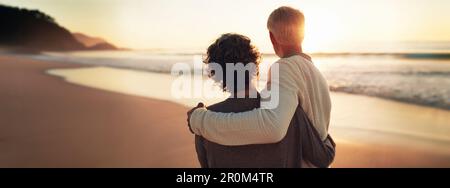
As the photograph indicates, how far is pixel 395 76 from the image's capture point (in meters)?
11.2

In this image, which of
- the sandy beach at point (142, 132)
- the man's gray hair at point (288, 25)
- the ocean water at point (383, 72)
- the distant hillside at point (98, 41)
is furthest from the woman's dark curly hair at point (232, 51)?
the distant hillside at point (98, 41)

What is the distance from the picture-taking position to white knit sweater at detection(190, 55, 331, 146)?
1.69 meters

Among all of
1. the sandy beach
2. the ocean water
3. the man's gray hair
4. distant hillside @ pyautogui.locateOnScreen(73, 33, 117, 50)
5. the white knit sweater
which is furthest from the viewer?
distant hillside @ pyautogui.locateOnScreen(73, 33, 117, 50)

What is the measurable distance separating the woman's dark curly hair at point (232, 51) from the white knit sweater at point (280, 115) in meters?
0.11

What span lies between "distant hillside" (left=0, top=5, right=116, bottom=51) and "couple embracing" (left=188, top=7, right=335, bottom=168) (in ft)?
69.1

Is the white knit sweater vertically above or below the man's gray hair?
below

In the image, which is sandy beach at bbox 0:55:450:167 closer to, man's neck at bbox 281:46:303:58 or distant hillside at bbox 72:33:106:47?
man's neck at bbox 281:46:303:58

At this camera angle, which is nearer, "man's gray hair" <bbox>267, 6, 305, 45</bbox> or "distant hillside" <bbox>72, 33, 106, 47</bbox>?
"man's gray hair" <bbox>267, 6, 305, 45</bbox>

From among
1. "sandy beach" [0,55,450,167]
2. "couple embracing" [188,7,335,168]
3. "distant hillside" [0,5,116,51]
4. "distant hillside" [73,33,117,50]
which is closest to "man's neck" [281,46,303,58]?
"couple embracing" [188,7,335,168]

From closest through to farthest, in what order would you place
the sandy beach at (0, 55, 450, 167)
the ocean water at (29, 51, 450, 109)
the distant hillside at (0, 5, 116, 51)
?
1. the sandy beach at (0, 55, 450, 167)
2. the ocean water at (29, 51, 450, 109)
3. the distant hillside at (0, 5, 116, 51)

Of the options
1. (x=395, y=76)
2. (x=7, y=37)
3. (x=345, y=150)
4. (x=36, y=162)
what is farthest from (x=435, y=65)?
(x=7, y=37)

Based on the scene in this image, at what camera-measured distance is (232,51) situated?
1780mm

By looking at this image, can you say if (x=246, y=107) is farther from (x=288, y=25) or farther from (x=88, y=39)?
(x=88, y=39)

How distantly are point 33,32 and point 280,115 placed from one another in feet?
87.9
